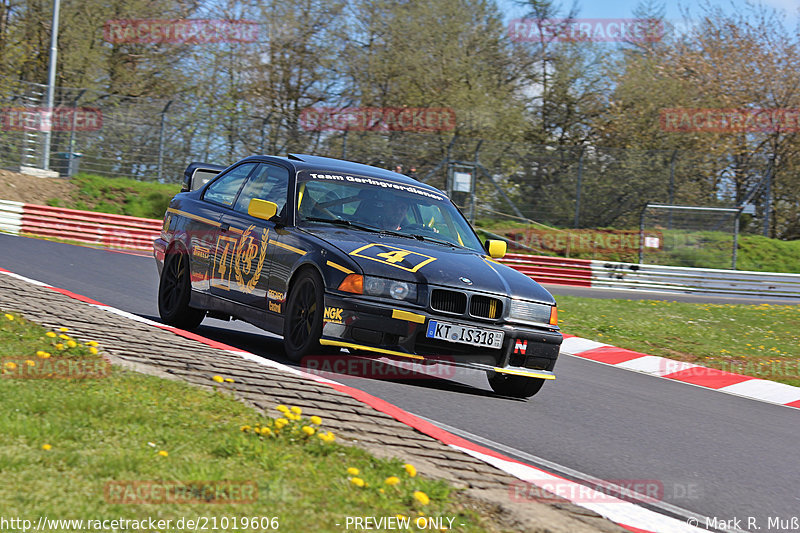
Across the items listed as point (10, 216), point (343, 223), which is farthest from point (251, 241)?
point (10, 216)

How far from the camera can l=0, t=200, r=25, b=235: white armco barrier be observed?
23.2 metres

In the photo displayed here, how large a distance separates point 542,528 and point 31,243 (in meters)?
17.3

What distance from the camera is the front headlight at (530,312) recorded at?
7164mm

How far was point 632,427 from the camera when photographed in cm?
717

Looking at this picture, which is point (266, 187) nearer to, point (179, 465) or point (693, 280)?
point (179, 465)

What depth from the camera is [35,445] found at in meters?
3.76

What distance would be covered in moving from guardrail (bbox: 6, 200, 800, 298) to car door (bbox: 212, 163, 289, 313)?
16061mm

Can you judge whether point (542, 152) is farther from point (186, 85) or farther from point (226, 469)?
point (226, 469)

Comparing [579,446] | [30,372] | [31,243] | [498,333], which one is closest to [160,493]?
[30,372]

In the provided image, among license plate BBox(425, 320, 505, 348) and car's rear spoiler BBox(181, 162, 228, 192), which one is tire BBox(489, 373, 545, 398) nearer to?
license plate BBox(425, 320, 505, 348)

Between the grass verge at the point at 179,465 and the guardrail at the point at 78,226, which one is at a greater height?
the guardrail at the point at 78,226

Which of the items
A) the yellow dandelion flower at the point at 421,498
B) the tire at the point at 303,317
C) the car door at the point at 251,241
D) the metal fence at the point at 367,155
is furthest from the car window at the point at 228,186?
the metal fence at the point at 367,155

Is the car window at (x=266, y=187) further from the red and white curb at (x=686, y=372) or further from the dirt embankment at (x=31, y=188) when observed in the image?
the dirt embankment at (x=31, y=188)

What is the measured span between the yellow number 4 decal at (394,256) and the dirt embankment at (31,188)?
833 inches
